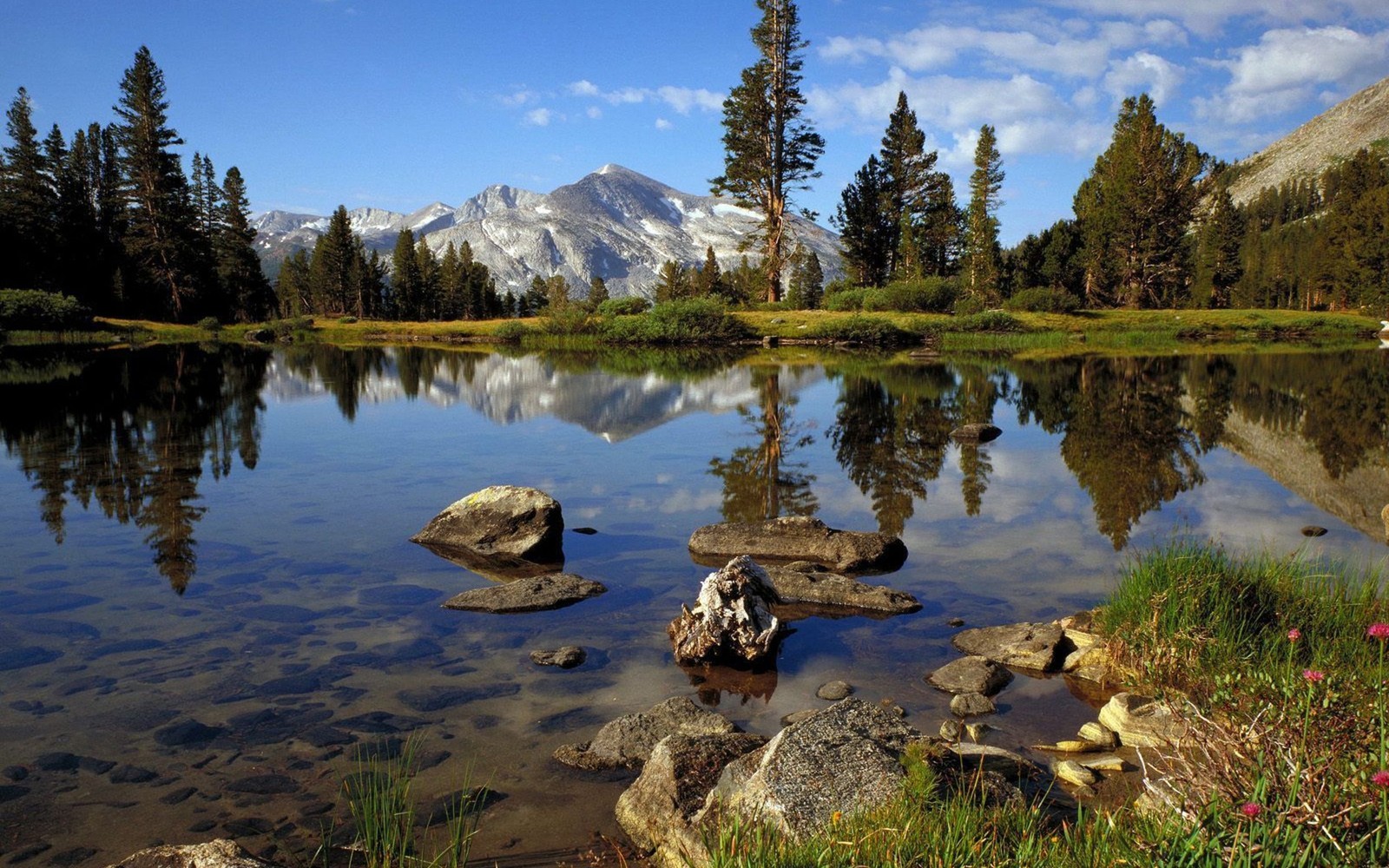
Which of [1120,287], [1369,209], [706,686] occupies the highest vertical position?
[1369,209]

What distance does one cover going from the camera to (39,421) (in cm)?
2183

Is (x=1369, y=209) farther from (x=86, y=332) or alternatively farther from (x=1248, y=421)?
(x=86, y=332)

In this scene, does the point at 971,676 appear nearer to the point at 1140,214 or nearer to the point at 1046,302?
the point at 1046,302

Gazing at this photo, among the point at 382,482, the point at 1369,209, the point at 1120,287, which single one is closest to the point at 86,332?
the point at 382,482

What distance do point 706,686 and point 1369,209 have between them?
9422cm

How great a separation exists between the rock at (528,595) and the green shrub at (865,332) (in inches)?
2036

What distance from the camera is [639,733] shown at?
6238 millimetres

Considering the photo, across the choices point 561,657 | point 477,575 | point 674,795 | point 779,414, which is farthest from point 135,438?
point 674,795

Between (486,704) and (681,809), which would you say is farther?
(486,704)

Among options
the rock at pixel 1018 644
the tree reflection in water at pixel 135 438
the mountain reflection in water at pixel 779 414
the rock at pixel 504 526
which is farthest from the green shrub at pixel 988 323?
the rock at pixel 1018 644

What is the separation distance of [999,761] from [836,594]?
4119 millimetres

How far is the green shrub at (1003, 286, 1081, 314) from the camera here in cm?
6762

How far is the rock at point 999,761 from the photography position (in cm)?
539

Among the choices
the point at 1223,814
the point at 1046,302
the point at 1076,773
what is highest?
the point at 1046,302
